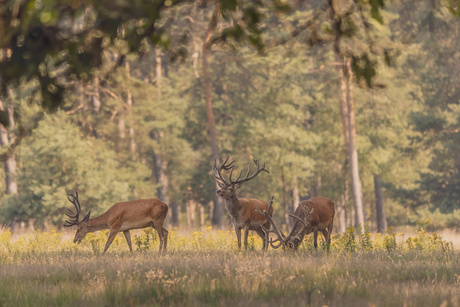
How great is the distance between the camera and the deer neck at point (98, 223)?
49.6 ft

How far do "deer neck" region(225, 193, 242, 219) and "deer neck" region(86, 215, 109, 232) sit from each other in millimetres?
2826

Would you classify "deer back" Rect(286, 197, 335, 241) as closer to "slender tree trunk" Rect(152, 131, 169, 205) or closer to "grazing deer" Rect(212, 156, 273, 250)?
"grazing deer" Rect(212, 156, 273, 250)

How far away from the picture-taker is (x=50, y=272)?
10516 millimetres

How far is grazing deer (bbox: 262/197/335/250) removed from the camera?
519 inches

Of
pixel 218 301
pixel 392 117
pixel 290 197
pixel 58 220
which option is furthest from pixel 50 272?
pixel 290 197

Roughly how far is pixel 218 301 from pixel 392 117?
29965 mm

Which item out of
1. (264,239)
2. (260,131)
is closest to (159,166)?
(260,131)

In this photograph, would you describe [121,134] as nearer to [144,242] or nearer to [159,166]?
[159,166]

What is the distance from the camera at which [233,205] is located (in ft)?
47.0

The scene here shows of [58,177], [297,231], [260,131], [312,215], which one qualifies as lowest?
[297,231]

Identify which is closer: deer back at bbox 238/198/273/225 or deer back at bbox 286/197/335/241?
deer back at bbox 286/197/335/241

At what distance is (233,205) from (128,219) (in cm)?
237

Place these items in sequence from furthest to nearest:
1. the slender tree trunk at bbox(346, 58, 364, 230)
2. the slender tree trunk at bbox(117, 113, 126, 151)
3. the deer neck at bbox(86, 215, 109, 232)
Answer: the slender tree trunk at bbox(117, 113, 126, 151) < the slender tree trunk at bbox(346, 58, 364, 230) < the deer neck at bbox(86, 215, 109, 232)

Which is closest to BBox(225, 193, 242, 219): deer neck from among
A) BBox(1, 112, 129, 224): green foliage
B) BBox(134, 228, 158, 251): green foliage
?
BBox(134, 228, 158, 251): green foliage
